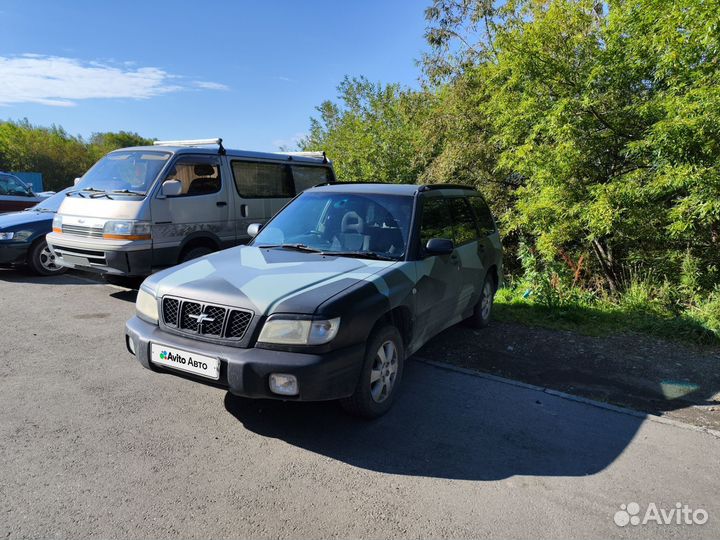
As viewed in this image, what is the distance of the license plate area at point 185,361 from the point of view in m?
3.11

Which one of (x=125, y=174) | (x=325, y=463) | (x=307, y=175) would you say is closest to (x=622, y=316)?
(x=325, y=463)

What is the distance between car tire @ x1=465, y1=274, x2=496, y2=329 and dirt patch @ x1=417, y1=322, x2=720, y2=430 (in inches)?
4.2

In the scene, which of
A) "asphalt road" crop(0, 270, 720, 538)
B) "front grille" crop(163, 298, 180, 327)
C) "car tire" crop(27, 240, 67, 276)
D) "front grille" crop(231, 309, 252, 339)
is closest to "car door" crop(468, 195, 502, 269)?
"asphalt road" crop(0, 270, 720, 538)

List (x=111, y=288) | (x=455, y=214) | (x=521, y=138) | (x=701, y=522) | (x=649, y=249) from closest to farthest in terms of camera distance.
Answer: (x=701, y=522) → (x=455, y=214) → (x=111, y=288) → (x=649, y=249) → (x=521, y=138)

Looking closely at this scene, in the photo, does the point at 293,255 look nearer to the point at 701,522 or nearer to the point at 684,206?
the point at 701,522

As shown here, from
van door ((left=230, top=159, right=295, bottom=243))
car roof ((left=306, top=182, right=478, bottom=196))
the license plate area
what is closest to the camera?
the license plate area

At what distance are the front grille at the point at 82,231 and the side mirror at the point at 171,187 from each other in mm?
973

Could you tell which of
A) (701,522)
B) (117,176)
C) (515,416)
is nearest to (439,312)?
(515,416)

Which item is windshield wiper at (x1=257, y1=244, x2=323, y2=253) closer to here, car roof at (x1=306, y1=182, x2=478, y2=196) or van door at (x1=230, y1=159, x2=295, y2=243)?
car roof at (x1=306, y1=182, x2=478, y2=196)

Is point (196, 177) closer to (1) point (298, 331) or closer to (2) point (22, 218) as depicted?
(2) point (22, 218)

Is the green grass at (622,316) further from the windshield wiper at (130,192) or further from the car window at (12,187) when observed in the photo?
the car window at (12,187)

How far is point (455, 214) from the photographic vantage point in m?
5.26

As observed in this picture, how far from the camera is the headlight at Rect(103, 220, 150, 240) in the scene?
20.8ft

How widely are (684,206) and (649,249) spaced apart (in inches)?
71.9
